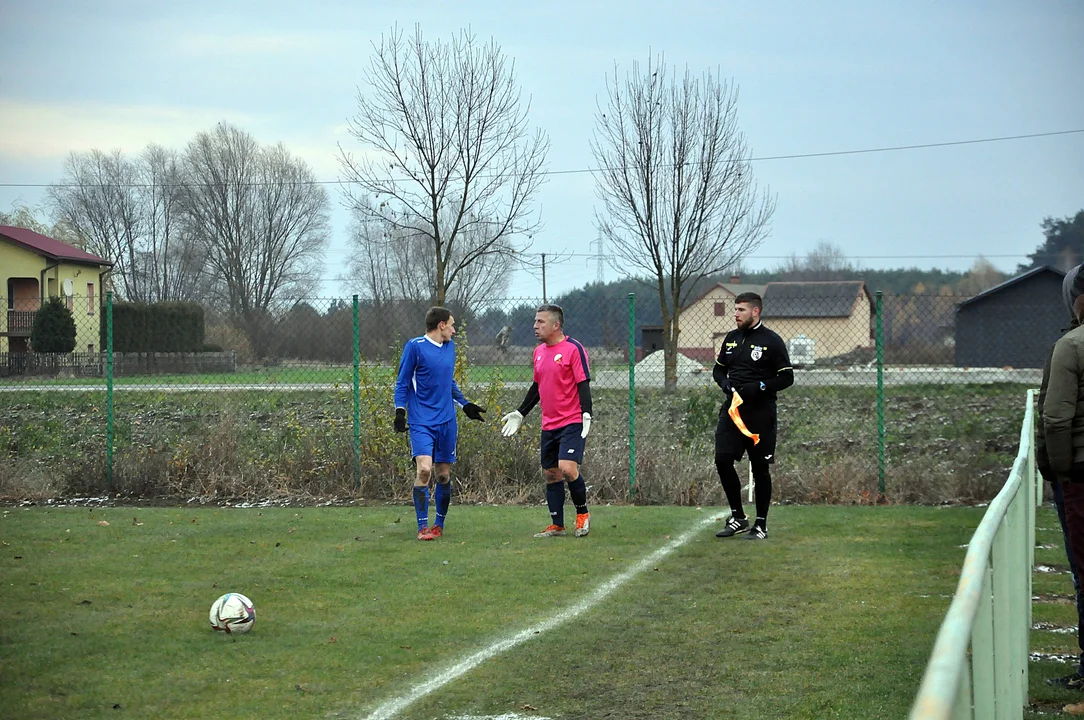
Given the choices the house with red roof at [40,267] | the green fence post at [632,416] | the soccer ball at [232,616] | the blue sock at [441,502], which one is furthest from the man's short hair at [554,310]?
the house with red roof at [40,267]

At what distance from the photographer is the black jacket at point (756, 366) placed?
9.47 metres

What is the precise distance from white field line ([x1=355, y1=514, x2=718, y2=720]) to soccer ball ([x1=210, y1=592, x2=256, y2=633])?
1394 millimetres

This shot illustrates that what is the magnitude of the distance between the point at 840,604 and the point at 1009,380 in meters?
15.6

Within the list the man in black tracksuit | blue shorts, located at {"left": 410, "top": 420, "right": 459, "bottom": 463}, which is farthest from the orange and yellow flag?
blue shorts, located at {"left": 410, "top": 420, "right": 459, "bottom": 463}

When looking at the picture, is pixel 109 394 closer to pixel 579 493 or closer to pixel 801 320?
pixel 579 493

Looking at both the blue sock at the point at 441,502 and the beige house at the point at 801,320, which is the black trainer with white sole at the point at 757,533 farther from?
the beige house at the point at 801,320

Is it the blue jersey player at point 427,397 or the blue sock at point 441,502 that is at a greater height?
the blue jersey player at point 427,397

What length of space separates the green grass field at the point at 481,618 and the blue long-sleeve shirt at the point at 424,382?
1151 mm

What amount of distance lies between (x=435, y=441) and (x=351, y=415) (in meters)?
4.04

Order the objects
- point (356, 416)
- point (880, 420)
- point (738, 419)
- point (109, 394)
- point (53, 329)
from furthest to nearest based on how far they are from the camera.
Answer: point (53, 329) < point (109, 394) < point (356, 416) < point (880, 420) < point (738, 419)

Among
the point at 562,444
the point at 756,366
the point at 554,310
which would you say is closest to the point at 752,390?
the point at 756,366

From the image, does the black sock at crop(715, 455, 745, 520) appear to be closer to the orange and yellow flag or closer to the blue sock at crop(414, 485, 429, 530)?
the orange and yellow flag

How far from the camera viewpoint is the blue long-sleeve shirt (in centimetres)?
976

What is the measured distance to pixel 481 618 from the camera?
6.70 m
